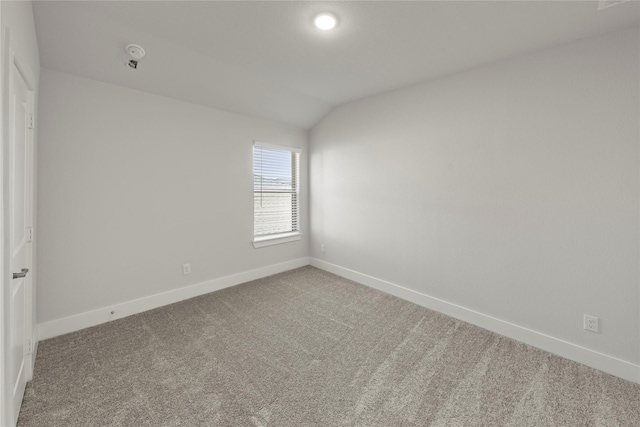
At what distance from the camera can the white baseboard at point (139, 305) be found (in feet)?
7.86

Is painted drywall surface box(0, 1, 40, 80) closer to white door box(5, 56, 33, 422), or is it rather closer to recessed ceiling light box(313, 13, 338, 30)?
white door box(5, 56, 33, 422)

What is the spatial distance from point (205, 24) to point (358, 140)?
2206 millimetres

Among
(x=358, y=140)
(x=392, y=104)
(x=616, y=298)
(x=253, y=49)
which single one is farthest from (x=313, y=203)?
(x=616, y=298)

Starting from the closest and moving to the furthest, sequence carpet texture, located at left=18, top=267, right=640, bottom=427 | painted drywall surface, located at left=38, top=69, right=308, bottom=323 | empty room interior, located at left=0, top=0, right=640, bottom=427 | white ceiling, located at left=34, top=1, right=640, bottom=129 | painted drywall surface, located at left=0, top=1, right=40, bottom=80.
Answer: painted drywall surface, located at left=0, top=1, right=40, bottom=80, carpet texture, located at left=18, top=267, right=640, bottom=427, empty room interior, located at left=0, top=0, right=640, bottom=427, white ceiling, located at left=34, top=1, right=640, bottom=129, painted drywall surface, located at left=38, top=69, right=308, bottom=323

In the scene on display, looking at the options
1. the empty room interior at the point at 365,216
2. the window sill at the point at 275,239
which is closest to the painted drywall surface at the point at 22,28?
the empty room interior at the point at 365,216

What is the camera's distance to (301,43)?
2.29 metres

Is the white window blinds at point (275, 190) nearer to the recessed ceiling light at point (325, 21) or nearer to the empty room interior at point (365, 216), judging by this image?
the empty room interior at point (365, 216)

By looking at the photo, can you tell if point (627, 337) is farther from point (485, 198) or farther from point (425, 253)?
point (425, 253)

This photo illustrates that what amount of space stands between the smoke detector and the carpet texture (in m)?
2.47

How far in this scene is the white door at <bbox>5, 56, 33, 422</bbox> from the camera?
148 centimetres

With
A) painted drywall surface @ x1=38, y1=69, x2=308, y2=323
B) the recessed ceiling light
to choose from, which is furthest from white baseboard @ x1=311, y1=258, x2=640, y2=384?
the recessed ceiling light

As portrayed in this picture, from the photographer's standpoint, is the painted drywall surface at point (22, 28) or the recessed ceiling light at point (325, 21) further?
the recessed ceiling light at point (325, 21)

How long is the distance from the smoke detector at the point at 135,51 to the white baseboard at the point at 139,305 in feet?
7.76

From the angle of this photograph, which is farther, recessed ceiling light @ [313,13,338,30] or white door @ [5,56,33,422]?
recessed ceiling light @ [313,13,338,30]
